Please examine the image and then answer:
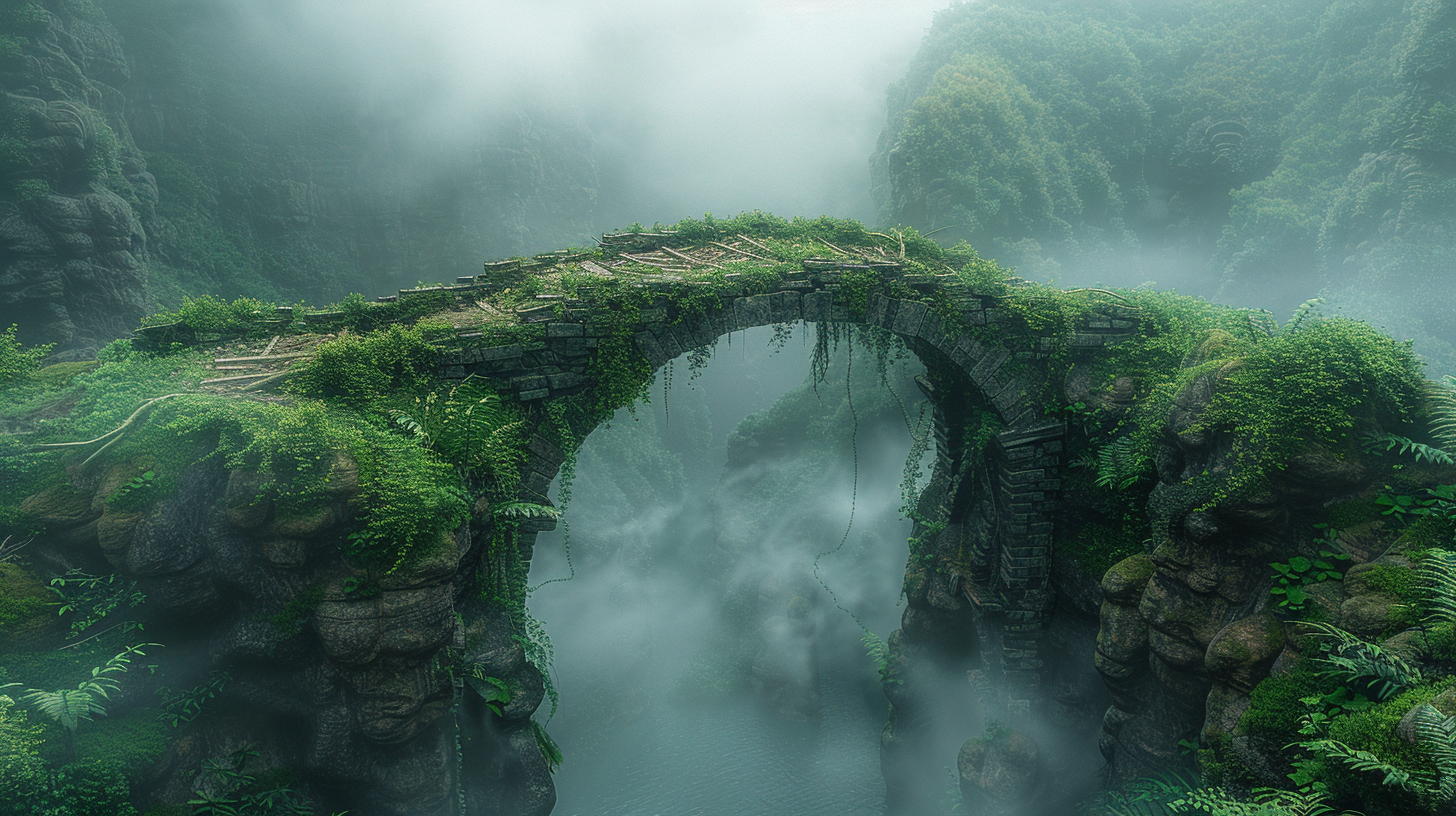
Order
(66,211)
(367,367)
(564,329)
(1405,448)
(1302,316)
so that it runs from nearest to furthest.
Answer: (1405,448) → (1302,316) → (367,367) → (564,329) → (66,211)

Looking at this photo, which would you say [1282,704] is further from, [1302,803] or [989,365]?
[989,365]

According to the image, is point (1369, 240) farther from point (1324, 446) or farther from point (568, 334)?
point (568, 334)

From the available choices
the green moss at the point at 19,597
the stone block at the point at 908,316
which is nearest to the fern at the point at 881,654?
the stone block at the point at 908,316

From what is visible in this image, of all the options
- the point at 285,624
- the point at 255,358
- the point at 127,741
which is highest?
the point at 255,358

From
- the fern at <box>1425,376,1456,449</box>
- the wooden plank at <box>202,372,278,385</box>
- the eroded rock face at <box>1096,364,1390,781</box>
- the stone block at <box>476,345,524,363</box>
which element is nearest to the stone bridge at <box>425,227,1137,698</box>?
the stone block at <box>476,345,524,363</box>

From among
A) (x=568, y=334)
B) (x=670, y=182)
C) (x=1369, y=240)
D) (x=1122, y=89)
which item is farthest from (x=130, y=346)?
(x=670, y=182)

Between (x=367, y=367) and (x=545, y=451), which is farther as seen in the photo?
(x=545, y=451)

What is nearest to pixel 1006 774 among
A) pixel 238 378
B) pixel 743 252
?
pixel 743 252
